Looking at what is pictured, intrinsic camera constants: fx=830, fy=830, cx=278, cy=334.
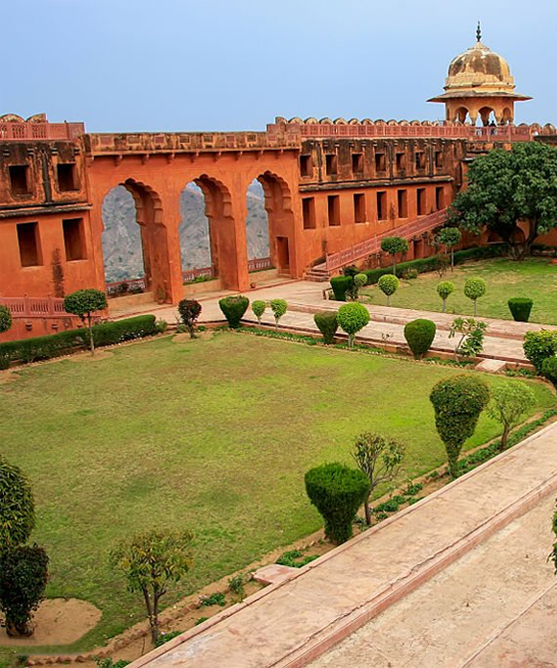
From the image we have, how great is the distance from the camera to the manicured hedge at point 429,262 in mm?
31656

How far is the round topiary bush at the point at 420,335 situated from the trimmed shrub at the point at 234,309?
6313mm

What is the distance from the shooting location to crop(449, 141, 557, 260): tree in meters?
33.1

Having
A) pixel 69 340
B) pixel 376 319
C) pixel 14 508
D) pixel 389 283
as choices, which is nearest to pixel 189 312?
pixel 69 340

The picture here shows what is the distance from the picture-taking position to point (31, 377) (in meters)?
20.9

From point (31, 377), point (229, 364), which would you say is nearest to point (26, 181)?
point (31, 377)

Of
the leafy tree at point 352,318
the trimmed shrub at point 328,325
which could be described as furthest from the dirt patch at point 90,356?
the leafy tree at point 352,318

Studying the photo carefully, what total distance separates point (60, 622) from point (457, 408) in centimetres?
651

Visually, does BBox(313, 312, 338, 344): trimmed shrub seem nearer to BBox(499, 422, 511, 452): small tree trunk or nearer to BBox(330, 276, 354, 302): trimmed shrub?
BBox(330, 276, 354, 302): trimmed shrub

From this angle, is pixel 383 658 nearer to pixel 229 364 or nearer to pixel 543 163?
pixel 229 364

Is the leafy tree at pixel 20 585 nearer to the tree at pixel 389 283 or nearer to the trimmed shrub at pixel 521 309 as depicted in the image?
the trimmed shrub at pixel 521 309

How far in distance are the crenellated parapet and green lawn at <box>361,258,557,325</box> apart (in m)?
6.82

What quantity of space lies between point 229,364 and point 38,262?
26.2ft

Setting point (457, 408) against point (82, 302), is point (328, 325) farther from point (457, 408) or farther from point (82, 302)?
point (457, 408)

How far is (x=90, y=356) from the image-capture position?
74.8ft
